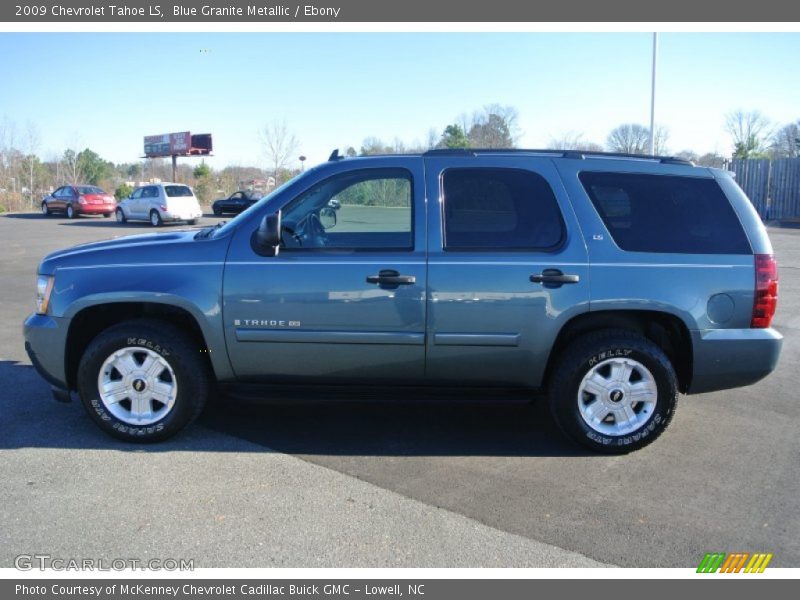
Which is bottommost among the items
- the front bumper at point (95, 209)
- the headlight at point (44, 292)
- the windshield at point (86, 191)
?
the headlight at point (44, 292)

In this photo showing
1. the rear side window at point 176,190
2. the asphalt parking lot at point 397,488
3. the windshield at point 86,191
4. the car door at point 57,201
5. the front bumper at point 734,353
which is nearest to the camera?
the asphalt parking lot at point 397,488

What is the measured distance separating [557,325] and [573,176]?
101cm

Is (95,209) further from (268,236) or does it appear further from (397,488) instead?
(397,488)

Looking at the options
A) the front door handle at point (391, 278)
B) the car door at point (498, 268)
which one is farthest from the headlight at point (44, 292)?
the car door at point (498, 268)

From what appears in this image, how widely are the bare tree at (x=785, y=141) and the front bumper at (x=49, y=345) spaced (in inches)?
2388

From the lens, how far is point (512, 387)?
14.9 ft

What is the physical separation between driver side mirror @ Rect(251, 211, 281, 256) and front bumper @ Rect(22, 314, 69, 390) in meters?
1.39

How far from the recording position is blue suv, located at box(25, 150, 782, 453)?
14.2 ft

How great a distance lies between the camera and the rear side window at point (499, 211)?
441cm

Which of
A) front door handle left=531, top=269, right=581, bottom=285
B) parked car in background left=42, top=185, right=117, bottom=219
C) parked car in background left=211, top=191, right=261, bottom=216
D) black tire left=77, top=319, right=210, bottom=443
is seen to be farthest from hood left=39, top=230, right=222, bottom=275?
parked car in background left=42, top=185, right=117, bottom=219

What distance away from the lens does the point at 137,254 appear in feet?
14.8

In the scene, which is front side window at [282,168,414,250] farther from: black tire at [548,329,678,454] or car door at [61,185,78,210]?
car door at [61,185,78,210]

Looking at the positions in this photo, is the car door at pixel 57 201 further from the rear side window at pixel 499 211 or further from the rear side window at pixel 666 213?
the rear side window at pixel 666 213

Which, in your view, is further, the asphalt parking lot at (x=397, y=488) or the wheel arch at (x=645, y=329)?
the wheel arch at (x=645, y=329)
